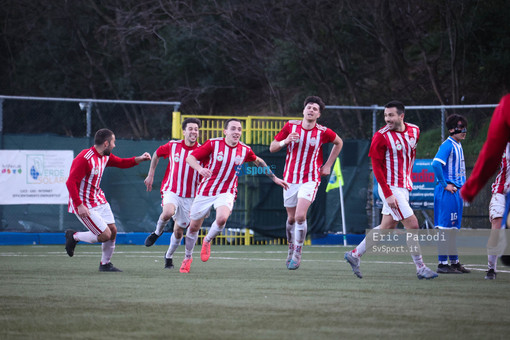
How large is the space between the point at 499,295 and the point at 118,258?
7.05 meters

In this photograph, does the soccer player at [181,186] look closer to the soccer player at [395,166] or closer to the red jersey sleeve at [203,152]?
the red jersey sleeve at [203,152]

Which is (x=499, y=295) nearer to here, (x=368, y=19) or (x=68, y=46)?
(x=368, y=19)

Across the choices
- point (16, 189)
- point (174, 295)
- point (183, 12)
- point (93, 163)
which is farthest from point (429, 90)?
point (174, 295)

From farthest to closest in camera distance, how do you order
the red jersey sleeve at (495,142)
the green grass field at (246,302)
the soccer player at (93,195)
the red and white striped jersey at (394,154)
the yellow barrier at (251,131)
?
the yellow barrier at (251,131)
the soccer player at (93,195)
the red and white striped jersey at (394,154)
the green grass field at (246,302)
the red jersey sleeve at (495,142)

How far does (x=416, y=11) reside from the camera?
2831 cm

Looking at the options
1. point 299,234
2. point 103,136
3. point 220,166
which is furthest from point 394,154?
point 103,136

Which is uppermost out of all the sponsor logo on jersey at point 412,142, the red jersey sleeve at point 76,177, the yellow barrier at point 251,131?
the yellow barrier at point 251,131

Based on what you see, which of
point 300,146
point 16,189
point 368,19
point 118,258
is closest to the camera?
point 300,146

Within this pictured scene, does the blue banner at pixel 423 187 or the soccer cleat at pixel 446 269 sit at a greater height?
the blue banner at pixel 423 187

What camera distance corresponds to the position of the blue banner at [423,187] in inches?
670

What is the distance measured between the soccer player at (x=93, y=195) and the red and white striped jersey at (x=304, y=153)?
2531 millimetres

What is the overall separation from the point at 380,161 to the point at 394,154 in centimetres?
27

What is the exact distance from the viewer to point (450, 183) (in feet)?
36.2

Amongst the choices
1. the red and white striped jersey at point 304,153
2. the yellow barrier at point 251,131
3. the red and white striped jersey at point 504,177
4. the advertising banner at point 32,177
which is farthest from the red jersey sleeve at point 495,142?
the advertising banner at point 32,177
